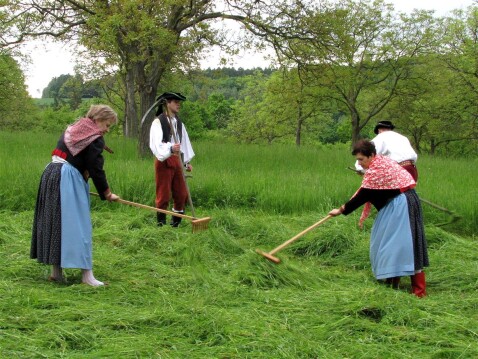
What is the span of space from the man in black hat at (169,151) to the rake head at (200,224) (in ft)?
2.12

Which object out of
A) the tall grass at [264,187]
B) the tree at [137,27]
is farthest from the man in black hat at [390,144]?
the tree at [137,27]

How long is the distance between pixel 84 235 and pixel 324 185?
4.41 meters

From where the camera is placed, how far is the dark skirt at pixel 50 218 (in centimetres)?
373

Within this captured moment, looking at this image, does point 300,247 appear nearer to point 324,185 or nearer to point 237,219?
point 237,219

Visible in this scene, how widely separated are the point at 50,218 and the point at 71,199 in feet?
0.67

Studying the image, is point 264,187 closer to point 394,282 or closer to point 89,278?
point 394,282

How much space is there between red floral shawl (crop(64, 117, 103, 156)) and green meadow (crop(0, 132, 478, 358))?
0.97 metres

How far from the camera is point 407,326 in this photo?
305 centimetres

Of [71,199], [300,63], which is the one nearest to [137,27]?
[300,63]

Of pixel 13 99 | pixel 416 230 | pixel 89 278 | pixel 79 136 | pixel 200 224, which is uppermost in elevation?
pixel 13 99

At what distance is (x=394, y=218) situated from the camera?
390 cm

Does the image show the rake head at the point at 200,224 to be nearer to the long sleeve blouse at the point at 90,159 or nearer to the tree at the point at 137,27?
the long sleeve blouse at the point at 90,159

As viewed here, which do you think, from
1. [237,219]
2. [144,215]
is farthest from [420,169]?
[144,215]

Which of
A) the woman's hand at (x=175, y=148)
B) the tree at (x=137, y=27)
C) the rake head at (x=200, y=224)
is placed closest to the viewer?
the rake head at (x=200, y=224)
